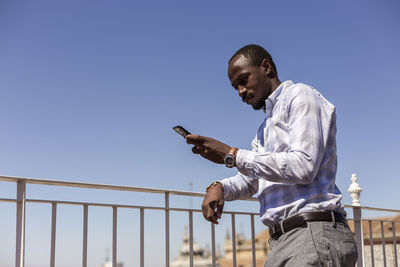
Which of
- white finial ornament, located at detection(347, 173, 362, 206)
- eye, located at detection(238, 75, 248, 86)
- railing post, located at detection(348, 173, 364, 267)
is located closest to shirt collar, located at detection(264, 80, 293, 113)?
eye, located at detection(238, 75, 248, 86)

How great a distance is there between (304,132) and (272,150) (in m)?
0.19

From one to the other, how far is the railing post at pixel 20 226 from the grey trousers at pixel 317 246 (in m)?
1.65

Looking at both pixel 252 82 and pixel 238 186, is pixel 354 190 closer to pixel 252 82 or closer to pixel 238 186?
pixel 238 186

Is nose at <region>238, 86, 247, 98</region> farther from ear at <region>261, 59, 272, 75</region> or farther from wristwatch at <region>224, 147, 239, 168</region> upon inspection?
wristwatch at <region>224, 147, 239, 168</region>

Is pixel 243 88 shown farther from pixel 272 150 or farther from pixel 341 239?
pixel 341 239

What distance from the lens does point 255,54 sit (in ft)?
6.28

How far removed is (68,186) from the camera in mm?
2914

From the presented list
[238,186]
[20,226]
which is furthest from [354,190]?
[20,226]

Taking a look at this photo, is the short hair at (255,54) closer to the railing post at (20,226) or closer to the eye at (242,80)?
the eye at (242,80)

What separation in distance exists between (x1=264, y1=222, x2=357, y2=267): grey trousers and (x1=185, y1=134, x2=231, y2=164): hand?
37 centimetres

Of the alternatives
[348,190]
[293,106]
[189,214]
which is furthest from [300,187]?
[348,190]

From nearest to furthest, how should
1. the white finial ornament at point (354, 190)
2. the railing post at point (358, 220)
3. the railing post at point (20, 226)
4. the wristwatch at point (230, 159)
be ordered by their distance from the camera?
the wristwatch at point (230, 159) → the railing post at point (20, 226) → the railing post at point (358, 220) → the white finial ornament at point (354, 190)

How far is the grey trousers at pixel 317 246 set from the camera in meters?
1.61

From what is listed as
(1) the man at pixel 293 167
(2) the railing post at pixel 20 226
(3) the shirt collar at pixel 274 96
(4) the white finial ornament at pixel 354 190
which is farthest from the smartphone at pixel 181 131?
(4) the white finial ornament at pixel 354 190
